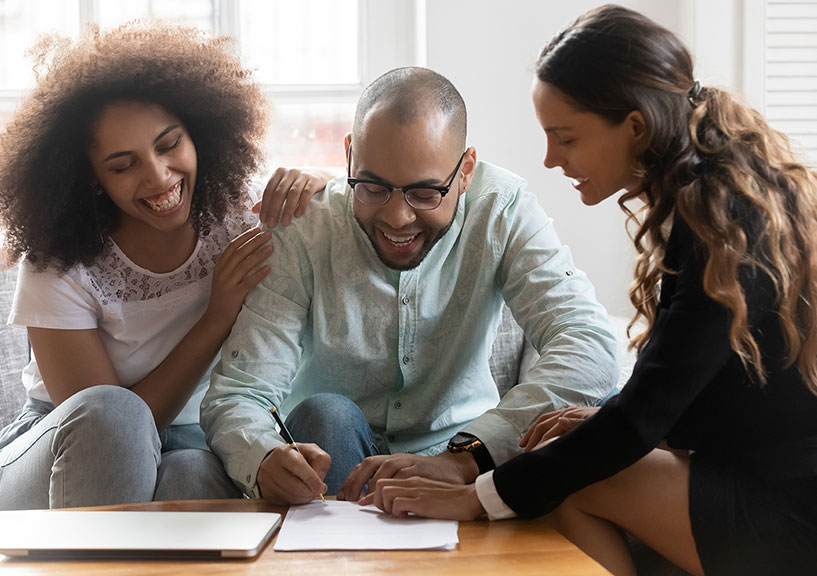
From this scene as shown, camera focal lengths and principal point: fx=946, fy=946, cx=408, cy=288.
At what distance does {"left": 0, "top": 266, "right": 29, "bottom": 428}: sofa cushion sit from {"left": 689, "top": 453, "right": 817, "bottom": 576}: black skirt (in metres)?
1.49

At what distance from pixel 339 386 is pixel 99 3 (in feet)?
6.36

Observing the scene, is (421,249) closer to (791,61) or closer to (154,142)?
(154,142)

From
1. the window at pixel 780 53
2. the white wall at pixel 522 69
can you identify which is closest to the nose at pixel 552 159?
the white wall at pixel 522 69

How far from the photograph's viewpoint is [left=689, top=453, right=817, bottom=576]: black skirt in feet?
3.95

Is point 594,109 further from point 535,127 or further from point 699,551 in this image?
point 535,127

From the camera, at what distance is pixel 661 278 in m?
1.34

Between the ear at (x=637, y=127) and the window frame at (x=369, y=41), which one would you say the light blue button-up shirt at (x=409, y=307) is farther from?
the window frame at (x=369, y=41)

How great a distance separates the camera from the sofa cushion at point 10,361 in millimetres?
2057

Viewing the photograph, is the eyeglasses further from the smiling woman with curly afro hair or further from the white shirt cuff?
the white shirt cuff

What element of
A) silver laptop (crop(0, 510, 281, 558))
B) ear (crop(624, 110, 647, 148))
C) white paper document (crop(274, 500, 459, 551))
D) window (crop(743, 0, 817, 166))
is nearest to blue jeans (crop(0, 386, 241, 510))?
silver laptop (crop(0, 510, 281, 558))

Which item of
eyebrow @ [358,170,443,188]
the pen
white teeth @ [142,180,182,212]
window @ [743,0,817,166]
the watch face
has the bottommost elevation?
the watch face

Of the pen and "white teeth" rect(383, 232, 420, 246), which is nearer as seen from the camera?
the pen

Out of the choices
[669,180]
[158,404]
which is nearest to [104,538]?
[158,404]

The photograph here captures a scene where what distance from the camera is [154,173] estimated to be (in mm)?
1660
